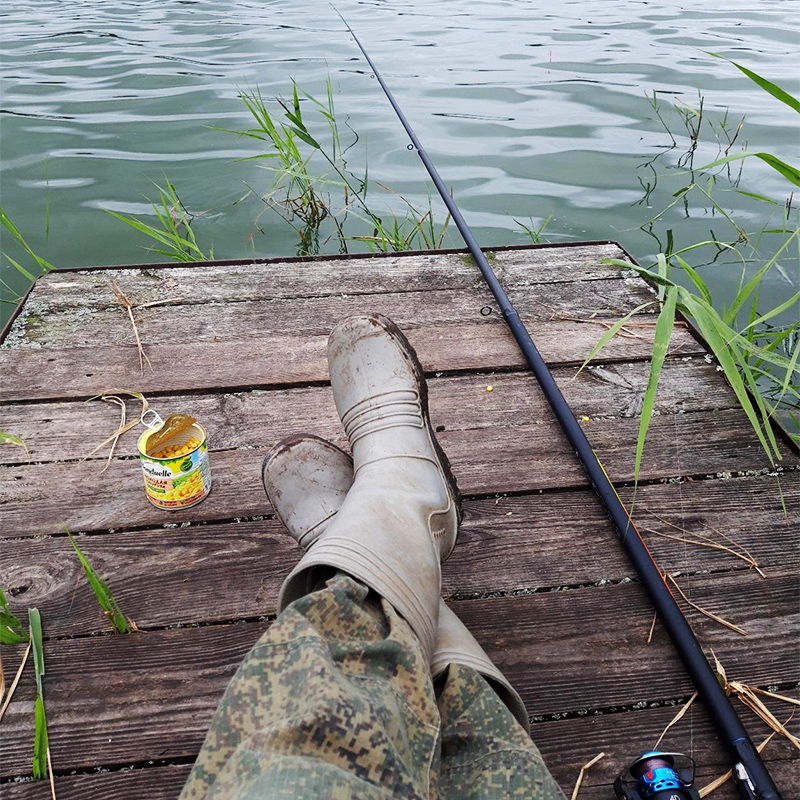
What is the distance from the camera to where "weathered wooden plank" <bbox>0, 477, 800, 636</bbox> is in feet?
4.11

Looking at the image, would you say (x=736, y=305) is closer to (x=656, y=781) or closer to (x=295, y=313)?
(x=656, y=781)

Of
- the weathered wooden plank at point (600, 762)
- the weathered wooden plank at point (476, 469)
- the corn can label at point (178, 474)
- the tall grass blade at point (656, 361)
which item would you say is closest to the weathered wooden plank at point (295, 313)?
the weathered wooden plank at point (476, 469)

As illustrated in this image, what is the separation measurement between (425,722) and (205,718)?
436 mm

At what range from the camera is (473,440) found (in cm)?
162

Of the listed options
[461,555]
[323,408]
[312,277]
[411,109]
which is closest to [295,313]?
[312,277]

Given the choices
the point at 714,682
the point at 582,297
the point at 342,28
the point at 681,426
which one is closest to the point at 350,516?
the point at 714,682

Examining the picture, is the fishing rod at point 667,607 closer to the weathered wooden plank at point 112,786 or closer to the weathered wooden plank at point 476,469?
the weathered wooden plank at point 476,469

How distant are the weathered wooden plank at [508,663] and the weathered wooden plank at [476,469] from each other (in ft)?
0.91

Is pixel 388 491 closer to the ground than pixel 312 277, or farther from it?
farther from it

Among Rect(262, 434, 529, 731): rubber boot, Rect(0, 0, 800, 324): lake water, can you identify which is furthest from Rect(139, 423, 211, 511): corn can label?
Rect(0, 0, 800, 324): lake water

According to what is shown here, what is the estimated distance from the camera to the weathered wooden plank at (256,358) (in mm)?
1761

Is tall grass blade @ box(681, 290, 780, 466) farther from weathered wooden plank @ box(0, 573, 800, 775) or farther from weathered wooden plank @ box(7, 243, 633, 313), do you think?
weathered wooden plank @ box(7, 243, 633, 313)

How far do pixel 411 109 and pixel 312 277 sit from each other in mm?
2798

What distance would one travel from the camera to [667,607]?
1211mm
